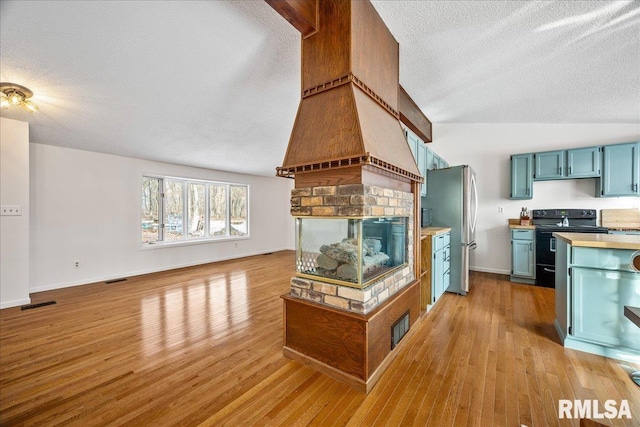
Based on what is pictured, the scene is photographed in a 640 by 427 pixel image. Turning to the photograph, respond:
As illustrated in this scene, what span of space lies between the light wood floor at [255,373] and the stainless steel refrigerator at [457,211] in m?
0.59

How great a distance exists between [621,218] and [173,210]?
7.67 meters

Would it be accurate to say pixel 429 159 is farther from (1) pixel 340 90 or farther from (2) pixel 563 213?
(1) pixel 340 90

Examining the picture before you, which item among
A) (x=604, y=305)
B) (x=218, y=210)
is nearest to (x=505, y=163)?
(x=604, y=305)

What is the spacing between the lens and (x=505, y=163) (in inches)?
190

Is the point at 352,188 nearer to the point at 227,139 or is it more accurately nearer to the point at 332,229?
the point at 332,229

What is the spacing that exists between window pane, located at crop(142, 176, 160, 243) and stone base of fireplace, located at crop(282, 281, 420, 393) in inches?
169

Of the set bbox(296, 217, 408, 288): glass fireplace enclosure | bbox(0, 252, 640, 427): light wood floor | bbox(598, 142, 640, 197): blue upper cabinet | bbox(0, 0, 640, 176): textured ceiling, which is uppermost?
bbox(0, 0, 640, 176): textured ceiling

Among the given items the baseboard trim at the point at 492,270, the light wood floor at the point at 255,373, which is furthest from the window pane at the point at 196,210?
the baseboard trim at the point at 492,270

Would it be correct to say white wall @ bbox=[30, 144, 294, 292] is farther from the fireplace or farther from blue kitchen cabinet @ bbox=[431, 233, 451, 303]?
blue kitchen cabinet @ bbox=[431, 233, 451, 303]

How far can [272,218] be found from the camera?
770 cm

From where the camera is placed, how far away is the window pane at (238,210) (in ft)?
22.1

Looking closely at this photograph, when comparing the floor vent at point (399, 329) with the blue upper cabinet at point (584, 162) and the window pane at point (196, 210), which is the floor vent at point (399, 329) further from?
the window pane at point (196, 210)

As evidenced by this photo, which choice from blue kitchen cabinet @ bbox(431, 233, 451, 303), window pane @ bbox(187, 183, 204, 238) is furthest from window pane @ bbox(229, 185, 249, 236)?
blue kitchen cabinet @ bbox(431, 233, 451, 303)

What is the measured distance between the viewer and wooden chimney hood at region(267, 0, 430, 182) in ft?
5.73
